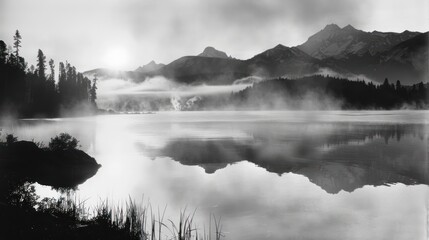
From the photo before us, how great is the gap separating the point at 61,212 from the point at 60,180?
13.7 metres

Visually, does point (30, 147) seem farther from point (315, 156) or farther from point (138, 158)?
point (315, 156)

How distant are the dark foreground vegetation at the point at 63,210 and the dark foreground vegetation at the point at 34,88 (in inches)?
3259

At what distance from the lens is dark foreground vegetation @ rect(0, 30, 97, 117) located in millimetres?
114213

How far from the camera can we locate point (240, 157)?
4656 centimetres

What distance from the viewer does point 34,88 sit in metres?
141

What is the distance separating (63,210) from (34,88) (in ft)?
452

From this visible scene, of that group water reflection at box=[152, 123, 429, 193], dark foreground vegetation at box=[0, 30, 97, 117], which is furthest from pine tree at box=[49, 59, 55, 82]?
water reflection at box=[152, 123, 429, 193]

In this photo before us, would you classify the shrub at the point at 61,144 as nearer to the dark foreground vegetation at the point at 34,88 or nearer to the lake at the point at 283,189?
the lake at the point at 283,189

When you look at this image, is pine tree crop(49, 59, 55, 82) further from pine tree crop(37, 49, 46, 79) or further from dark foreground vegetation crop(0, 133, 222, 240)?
dark foreground vegetation crop(0, 133, 222, 240)

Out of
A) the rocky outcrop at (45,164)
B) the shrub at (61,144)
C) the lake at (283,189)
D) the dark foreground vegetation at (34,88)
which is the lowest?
the lake at (283,189)

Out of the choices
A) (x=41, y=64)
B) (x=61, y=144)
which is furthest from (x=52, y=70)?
(x=61, y=144)

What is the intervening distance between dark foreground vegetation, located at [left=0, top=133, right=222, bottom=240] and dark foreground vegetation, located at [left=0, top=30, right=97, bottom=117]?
82772 millimetres

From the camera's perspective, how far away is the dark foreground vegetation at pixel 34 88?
114213 millimetres

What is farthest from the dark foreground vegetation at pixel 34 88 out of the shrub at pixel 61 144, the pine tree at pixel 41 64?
the shrub at pixel 61 144
